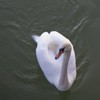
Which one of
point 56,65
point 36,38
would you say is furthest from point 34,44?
point 56,65

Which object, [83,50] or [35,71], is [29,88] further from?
[83,50]

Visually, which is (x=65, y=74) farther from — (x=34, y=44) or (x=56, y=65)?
(x=34, y=44)

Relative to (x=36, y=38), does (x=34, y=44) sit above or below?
below

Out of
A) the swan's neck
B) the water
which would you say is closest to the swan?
the swan's neck

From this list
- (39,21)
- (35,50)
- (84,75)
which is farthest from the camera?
(39,21)

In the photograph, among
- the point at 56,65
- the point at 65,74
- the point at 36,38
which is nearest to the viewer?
the point at 65,74

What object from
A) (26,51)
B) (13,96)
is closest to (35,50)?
(26,51)

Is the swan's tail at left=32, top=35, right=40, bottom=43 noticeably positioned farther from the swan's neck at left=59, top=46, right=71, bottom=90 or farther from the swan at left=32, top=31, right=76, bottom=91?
the swan's neck at left=59, top=46, right=71, bottom=90

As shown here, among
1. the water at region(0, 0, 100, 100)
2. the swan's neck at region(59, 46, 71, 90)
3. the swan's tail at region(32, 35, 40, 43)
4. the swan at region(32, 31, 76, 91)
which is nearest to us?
the swan's neck at region(59, 46, 71, 90)
